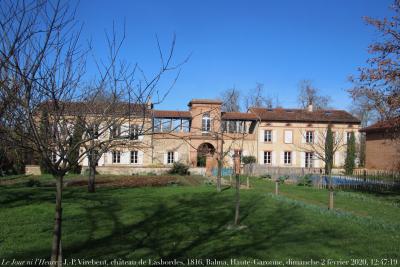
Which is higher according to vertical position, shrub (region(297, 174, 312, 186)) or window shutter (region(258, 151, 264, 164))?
window shutter (region(258, 151, 264, 164))

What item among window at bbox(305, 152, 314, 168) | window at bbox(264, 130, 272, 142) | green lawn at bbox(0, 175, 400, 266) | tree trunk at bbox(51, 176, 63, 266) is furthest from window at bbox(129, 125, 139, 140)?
window at bbox(305, 152, 314, 168)

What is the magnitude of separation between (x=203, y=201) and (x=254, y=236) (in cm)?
562

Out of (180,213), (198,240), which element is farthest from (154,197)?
(198,240)

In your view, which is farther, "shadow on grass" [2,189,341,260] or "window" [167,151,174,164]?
"window" [167,151,174,164]

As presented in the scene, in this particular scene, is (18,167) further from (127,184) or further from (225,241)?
(225,241)

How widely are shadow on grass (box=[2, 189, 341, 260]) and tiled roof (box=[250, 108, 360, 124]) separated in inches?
1143

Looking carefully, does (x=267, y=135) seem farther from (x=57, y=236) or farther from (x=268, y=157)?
(x=57, y=236)

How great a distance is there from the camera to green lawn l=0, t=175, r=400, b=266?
22.4 ft

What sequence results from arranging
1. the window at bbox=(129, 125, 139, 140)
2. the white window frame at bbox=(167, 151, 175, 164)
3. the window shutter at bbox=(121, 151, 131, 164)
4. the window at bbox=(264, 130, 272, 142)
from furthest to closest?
the window at bbox=(264, 130, 272, 142) < the white window frame at bbox=(167, 151, 175, 164) < the window shutter at bbox=(121, 151, 131, 164) < the window at bbox=(129, 125, 139, 140)

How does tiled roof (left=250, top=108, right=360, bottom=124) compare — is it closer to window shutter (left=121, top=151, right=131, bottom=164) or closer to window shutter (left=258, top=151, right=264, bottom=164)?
window shutter (left=258, top=151, right=264, bottom=164)

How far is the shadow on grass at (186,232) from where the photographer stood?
6.89 meters

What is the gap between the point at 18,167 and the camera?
29.8m

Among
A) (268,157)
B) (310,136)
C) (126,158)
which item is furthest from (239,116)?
(126,158)

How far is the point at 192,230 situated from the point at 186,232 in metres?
0.26
